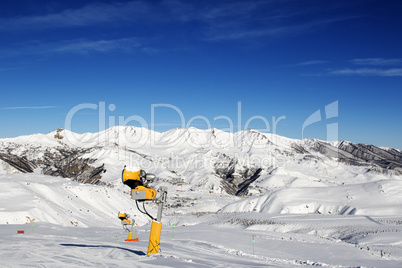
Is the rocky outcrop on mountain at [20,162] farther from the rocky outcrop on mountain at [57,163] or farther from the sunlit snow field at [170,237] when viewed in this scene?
the sunlit snow field at [170,237]

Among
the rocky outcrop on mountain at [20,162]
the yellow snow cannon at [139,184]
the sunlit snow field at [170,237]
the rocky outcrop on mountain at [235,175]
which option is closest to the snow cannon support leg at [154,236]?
the sunlit snow field at [170,237]

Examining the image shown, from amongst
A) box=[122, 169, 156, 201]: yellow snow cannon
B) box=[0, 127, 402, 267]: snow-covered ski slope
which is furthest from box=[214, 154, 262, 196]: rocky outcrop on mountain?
box=[122, 169, 156, 201]: yellow snow cannon

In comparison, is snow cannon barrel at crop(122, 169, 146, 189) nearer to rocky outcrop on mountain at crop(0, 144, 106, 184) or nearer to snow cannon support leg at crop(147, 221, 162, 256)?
snow cannon support leg at crop(147, 221, 162, 256)

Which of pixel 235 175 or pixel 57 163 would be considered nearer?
pixel 57 163

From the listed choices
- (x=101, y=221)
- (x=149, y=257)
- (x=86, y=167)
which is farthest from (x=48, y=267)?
(x=86, y=167)

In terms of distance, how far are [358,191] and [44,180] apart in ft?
165

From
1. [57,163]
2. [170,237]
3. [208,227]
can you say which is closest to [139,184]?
[170,237]

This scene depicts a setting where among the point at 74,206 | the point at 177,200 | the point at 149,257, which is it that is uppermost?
the point at 149,257

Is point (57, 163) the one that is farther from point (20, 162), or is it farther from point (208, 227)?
point (208, 227)

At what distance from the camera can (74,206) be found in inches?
1651

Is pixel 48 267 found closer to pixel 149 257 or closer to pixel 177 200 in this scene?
pixel 149 257

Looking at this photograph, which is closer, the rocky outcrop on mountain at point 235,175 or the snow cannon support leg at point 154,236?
the snow cannon support leg at point 154,236

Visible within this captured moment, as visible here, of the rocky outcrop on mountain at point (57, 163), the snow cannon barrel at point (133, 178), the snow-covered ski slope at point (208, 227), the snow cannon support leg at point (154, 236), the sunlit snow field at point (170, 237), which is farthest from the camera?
the rocky outcrop on mountain at point (57, 163)

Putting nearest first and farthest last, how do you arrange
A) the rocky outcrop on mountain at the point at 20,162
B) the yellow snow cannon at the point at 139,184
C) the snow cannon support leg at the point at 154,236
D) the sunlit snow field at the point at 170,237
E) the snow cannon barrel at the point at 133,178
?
the yellow snow cannon at the point at 139,184
the snow cannon barrel at the point at 133,178
the snow cannon support leg at the point at 154,236
the sunlit snow field at the point at 170,237
the rocky outcrop on mountain at the point at 20,162
